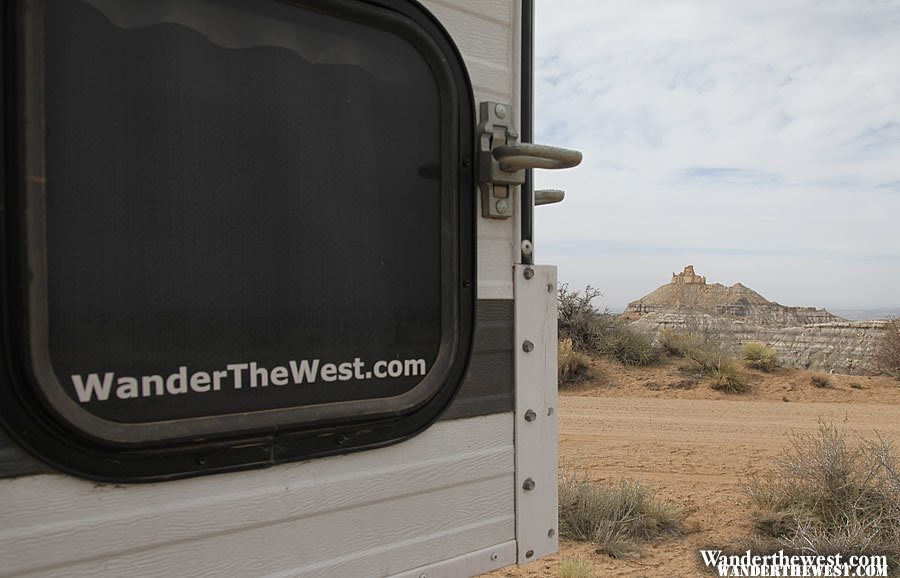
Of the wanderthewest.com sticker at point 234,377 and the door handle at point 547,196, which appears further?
the door handle at point 547,196

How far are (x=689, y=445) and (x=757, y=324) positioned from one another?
56.6 feet

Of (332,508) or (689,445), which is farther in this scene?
(689,445)

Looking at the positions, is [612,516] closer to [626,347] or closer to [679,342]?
[626,347]

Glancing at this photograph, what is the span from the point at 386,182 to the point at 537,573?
3705mm

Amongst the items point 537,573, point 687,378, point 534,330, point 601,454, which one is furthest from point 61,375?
point 687,378

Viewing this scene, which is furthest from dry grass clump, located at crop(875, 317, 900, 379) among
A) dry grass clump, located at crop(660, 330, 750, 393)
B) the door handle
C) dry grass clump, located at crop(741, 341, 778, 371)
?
the door handle

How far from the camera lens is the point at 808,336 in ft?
69.4

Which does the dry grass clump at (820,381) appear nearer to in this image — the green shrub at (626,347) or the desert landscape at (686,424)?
the desert landscape at (686,424)

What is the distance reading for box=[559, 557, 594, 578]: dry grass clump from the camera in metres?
4.22

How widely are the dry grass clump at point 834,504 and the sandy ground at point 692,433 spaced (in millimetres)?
237

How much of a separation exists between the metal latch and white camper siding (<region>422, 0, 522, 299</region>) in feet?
0.11

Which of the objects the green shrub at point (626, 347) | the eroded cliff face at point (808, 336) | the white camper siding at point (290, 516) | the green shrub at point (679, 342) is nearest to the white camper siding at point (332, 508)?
the white camper siding at point (290, 516)

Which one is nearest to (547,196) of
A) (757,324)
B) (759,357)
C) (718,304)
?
(759,357)

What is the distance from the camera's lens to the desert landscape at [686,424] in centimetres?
491
